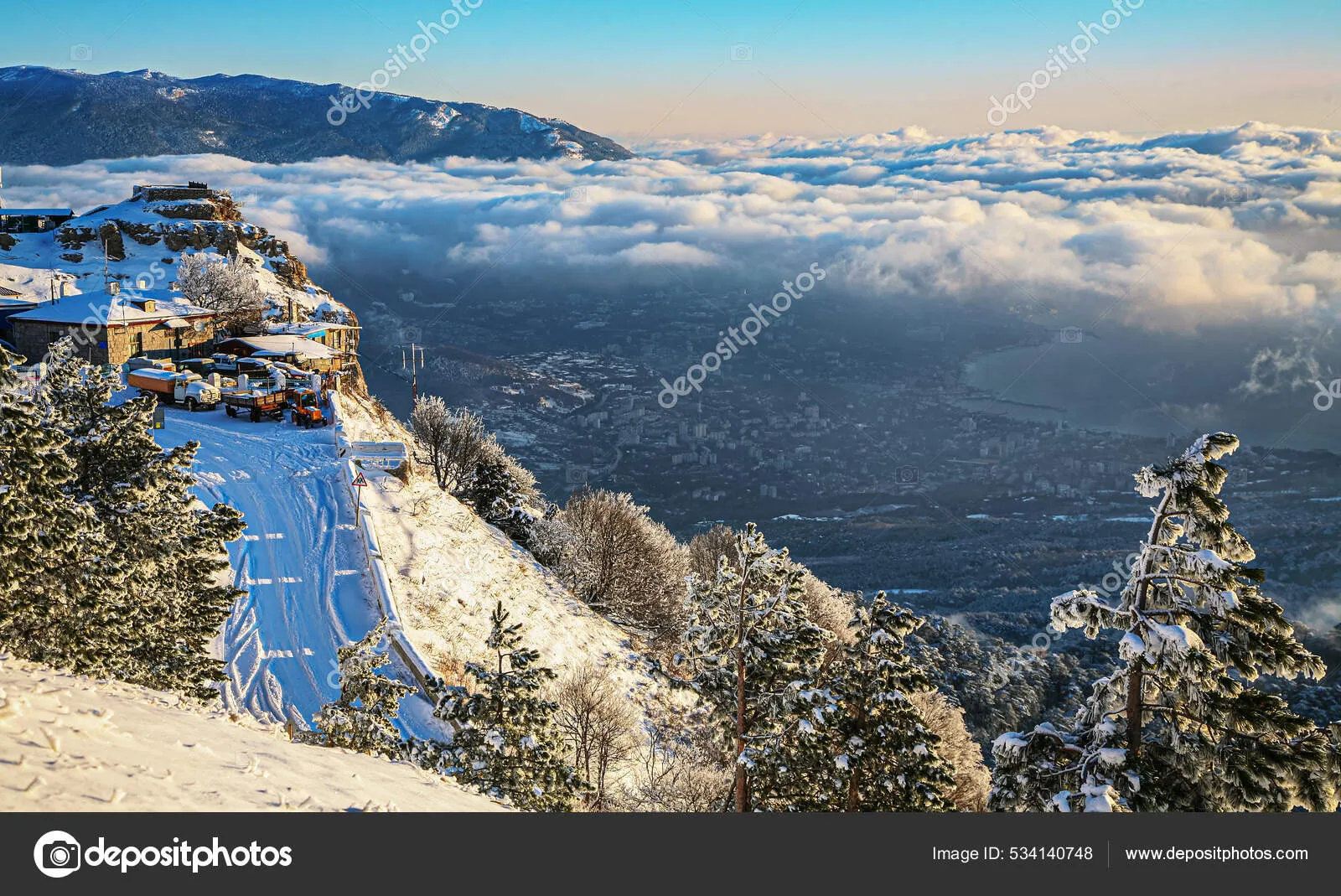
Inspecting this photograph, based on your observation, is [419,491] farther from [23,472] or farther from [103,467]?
[23,472]

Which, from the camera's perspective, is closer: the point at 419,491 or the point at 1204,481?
the point at 1204,481

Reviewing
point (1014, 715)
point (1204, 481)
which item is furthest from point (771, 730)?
point (1014, 715)

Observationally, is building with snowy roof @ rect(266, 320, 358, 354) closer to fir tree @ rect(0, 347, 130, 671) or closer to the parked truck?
the parked truck

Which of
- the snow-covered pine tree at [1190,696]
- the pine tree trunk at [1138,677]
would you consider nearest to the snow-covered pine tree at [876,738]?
the snow-covered pine tree at [1190,696]

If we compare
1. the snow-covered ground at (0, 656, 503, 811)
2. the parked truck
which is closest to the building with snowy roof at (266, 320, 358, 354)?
the parked truck

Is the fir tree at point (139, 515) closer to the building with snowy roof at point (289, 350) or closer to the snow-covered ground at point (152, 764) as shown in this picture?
the snow-covered ground at point (152, 764)

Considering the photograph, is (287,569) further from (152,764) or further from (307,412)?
(152,764)
